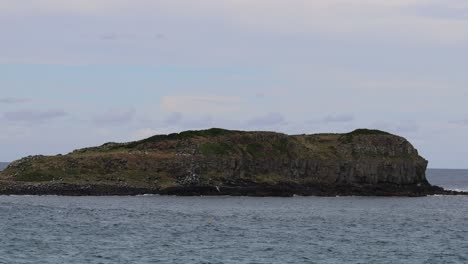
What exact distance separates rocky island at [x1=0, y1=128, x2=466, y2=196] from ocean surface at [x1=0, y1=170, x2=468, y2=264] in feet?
54.8

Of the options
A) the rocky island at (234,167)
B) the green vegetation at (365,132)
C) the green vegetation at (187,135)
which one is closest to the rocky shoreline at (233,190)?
the rocky island at (234,167)

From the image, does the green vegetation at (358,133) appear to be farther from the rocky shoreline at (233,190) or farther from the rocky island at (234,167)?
the rocky shoreline at (233,190)

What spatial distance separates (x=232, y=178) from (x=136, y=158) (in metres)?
18.0

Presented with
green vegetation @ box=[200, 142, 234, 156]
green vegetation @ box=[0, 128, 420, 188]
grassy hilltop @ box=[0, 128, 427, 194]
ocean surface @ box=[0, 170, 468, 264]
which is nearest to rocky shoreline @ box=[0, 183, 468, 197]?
grassy hilltop @ box=[0, 128, 427, 194]

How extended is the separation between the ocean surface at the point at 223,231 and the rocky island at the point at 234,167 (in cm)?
1669

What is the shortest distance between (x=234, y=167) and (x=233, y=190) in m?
6.45

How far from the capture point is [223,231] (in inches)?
3214

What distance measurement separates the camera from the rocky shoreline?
14012cm

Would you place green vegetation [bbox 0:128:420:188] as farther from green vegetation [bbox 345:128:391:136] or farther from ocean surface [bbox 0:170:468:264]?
ocean surface [bbox 0:170:468:264]

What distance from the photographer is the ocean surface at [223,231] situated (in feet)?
206

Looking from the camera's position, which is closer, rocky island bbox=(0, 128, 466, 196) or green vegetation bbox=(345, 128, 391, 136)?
rocky island bbox=(0, 128, 466, 196)

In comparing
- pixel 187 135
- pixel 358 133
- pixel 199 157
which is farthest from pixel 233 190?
pixel 358 133

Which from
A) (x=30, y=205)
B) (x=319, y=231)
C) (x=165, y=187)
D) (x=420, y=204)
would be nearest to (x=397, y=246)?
(x=319, y=231)

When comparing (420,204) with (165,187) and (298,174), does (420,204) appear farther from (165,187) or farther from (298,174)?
(165,187)
